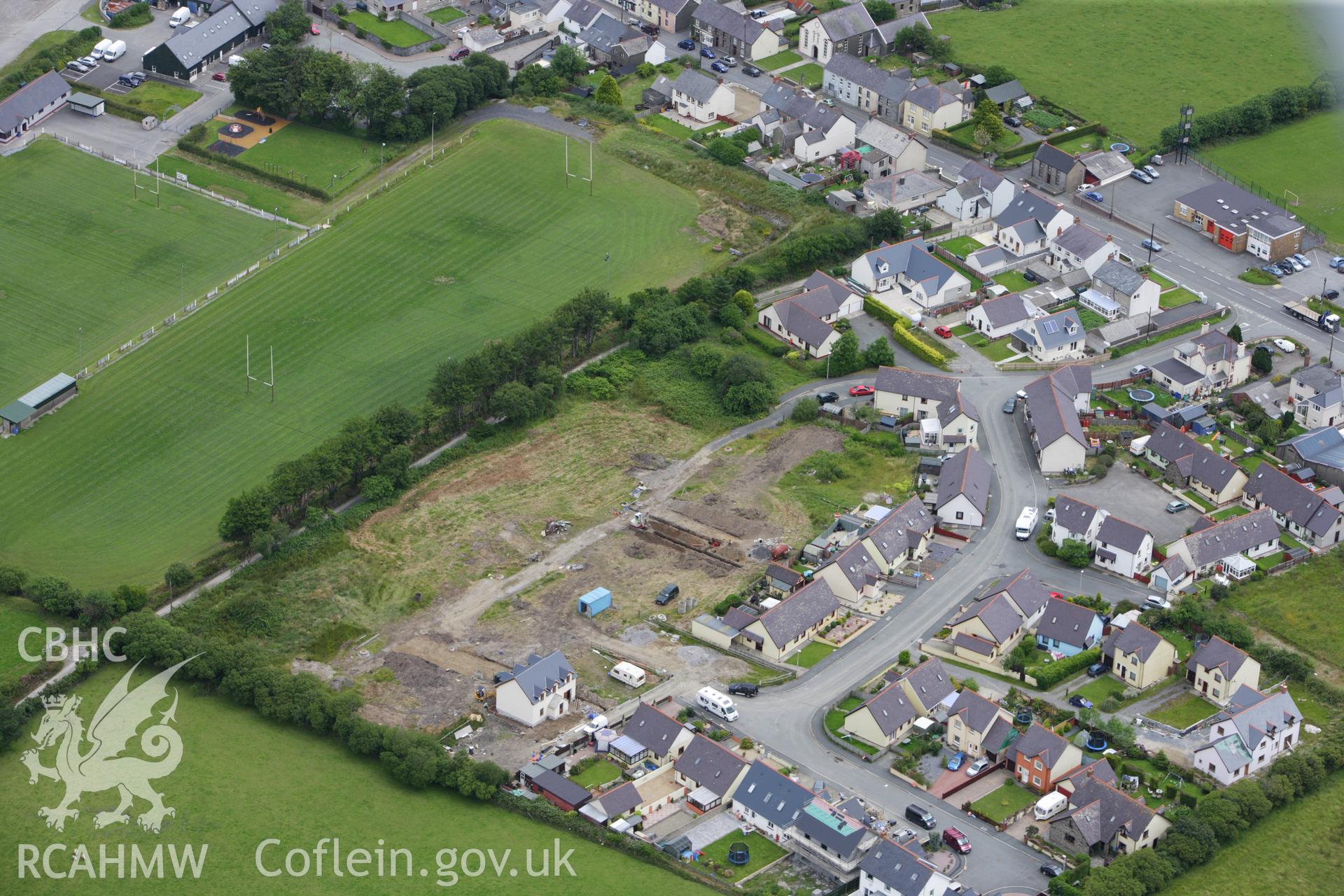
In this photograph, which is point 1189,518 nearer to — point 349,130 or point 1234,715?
point 1234,715

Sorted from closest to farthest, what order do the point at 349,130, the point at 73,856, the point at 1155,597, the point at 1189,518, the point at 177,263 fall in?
the point at 73,856 → the point at 1155,597 → the point at 1189,518 → the point at 177,263 → the point at 349,130

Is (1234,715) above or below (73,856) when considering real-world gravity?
above

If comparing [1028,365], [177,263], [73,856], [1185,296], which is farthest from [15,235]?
[1185,296]

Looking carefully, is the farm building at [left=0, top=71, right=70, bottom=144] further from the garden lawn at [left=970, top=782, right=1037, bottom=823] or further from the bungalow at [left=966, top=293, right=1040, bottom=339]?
the garden lawn at [left=970, top=782, right=1037, bottom=823]

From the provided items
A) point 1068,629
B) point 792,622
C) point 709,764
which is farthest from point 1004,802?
point 792,622

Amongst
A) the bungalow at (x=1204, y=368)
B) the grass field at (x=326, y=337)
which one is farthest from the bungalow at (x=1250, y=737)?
the grass field at (x=326, y=337)

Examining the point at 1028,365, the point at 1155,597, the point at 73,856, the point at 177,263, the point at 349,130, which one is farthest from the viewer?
the point at 349,130

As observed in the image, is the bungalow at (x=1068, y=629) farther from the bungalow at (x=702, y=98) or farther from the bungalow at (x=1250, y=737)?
the bungalow at (x=702, y=98)

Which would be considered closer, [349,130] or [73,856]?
[73,856]
